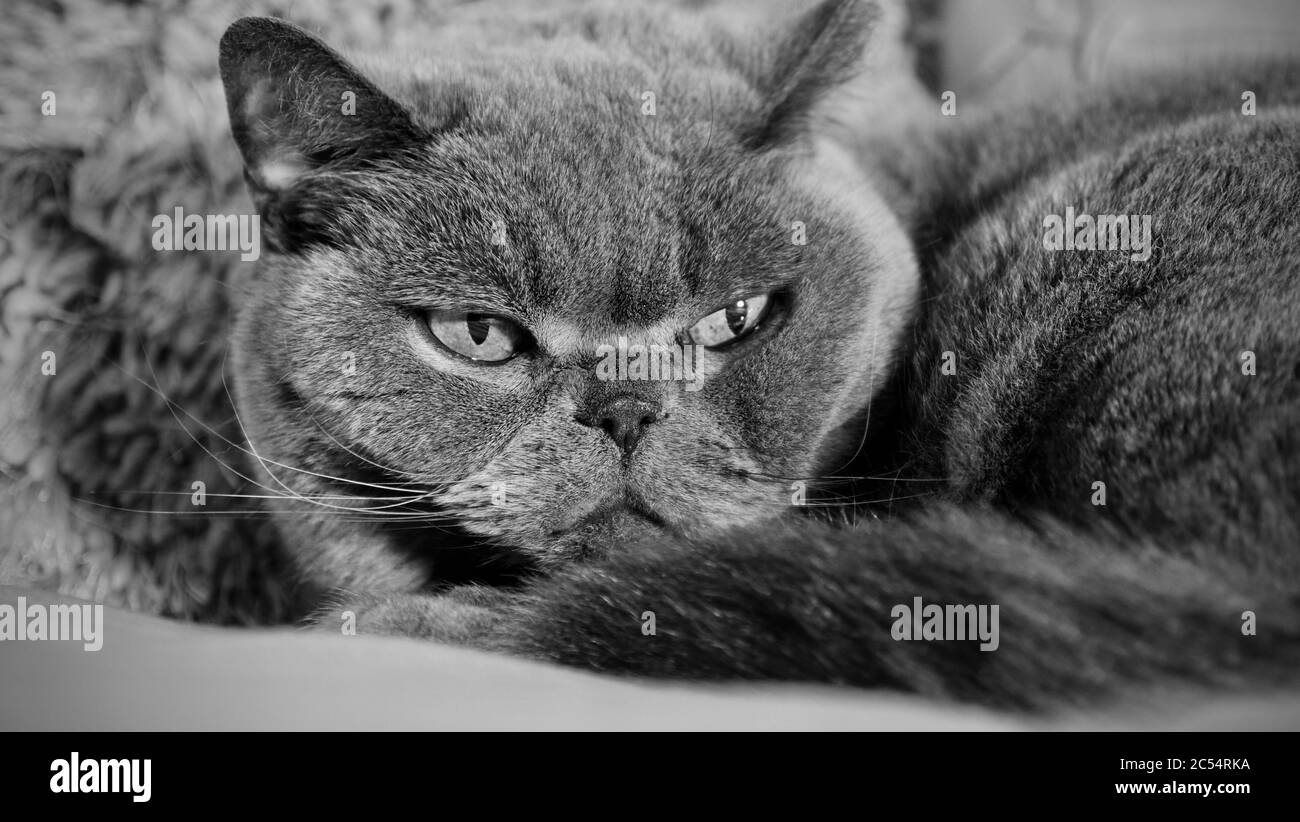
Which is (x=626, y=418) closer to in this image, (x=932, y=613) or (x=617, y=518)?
(x=617, y=518)

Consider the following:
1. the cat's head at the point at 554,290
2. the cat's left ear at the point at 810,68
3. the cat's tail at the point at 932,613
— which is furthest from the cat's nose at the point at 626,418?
the cat's left ear at the point at 810,68

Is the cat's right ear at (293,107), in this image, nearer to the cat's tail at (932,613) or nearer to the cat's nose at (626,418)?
the cat's nose at (626,418)

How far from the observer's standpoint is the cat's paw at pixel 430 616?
92 cm

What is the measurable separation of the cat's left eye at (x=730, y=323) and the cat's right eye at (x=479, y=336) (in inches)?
6.5

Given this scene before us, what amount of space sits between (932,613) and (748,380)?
0.31 m

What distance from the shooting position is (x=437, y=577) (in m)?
1.09

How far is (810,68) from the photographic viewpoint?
102cm

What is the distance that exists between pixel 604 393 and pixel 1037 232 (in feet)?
1.49

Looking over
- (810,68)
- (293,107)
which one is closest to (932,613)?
(810,68)

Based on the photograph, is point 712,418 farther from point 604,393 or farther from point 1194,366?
point 1194,366

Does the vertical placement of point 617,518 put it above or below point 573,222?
below

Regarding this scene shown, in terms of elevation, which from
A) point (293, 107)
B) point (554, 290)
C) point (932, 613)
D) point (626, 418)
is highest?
point (293, 107)

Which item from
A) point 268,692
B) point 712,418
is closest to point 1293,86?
point 712,418
